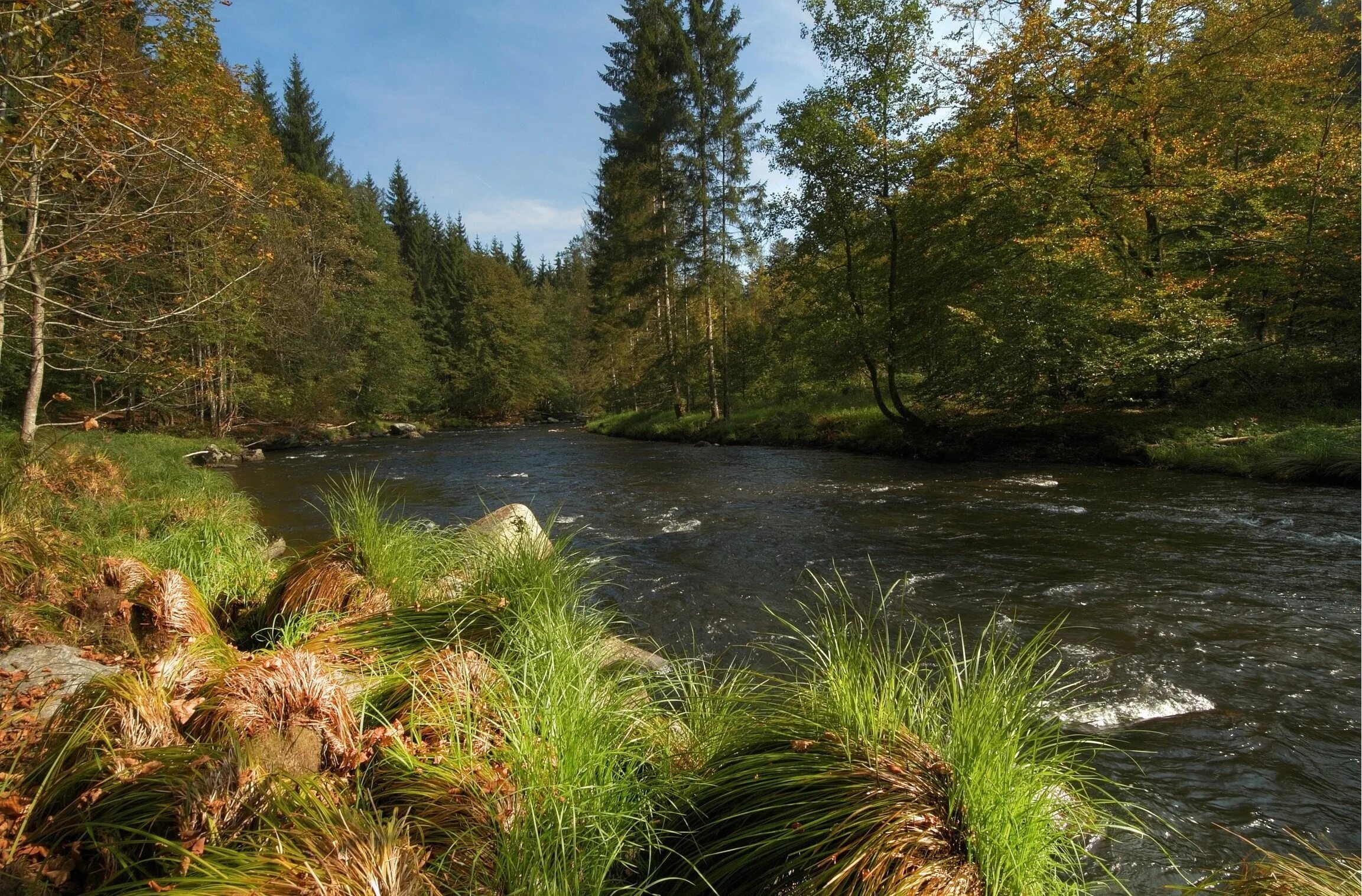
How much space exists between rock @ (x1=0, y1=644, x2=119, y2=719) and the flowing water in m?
3.49

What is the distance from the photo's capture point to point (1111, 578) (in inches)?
243

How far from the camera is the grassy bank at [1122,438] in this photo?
1008cm

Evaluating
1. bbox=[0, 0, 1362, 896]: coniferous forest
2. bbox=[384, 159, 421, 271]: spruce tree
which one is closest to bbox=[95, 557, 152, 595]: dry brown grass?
bbox=[0, 0, 1362, 896]: coniferous forest

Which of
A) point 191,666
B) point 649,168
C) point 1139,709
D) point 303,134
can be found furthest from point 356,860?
point 303,134

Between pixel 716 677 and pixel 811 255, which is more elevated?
Result: pixel 811 255

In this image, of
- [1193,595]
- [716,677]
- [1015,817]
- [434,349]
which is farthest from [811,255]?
[434,349]

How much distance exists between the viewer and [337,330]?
103 ft

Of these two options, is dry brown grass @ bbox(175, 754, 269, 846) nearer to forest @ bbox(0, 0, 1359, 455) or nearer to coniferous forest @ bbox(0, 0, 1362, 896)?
coniferous forest @ bbox(0, 0, 1362, 896)

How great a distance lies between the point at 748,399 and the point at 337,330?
20756 mm

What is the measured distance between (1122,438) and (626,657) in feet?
42.4

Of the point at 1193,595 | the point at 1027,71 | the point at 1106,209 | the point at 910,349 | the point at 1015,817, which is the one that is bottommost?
the point at 1193,595

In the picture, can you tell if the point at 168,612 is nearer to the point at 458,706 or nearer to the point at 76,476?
the point at 458,706

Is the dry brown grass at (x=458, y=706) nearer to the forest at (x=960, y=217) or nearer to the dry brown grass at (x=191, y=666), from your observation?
the dry brown grass at (x=191, y=666)

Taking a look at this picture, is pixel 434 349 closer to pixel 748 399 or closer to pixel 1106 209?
pixel 748 399
